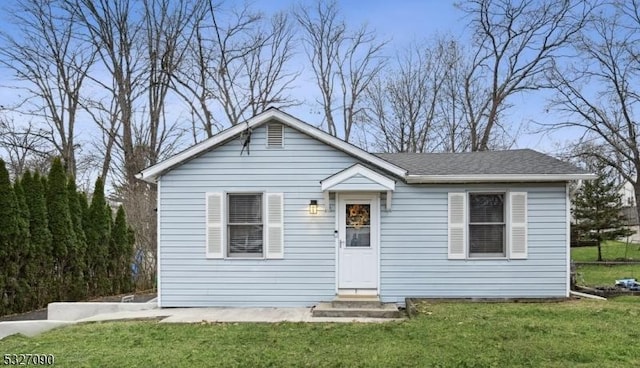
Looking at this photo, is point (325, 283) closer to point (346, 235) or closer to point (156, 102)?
point (346, 235)

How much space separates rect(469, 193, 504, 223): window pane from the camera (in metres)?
8.84

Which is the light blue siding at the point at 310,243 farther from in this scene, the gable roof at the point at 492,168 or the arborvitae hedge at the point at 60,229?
the arborvitae hedge at the point at 60,229

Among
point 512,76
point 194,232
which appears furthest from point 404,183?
point 512,76

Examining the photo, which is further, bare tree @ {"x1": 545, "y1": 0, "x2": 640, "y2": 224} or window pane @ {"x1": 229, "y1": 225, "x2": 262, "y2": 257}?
bare tree @ {"x1": 545, "y1": 0, "x2": 640, "y2": 224}

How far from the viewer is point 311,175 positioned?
8828 mm

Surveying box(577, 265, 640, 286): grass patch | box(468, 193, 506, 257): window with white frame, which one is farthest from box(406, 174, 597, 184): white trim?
box(577, 265, 640, 286): grass patch

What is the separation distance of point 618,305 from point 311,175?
231 inches

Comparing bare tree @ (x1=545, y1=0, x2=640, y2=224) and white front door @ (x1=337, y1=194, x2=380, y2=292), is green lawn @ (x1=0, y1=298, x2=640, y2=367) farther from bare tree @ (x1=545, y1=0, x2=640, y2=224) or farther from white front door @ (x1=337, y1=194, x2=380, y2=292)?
bare tree @ (x1=545, y1=0, x2=640, y2=224)

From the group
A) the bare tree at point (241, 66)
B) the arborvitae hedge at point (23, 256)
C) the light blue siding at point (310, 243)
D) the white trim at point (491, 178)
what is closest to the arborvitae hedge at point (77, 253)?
the arborvitae hedge at point (23, 256)

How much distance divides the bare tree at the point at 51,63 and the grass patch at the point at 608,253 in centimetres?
2224

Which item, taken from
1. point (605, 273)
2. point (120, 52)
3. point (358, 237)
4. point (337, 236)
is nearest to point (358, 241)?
point (358, 237)

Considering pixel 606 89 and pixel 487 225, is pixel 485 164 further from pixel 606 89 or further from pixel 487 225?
pixel 606 89

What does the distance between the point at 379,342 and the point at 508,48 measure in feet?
63.4

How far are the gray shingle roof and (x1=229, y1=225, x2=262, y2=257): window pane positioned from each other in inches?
122
